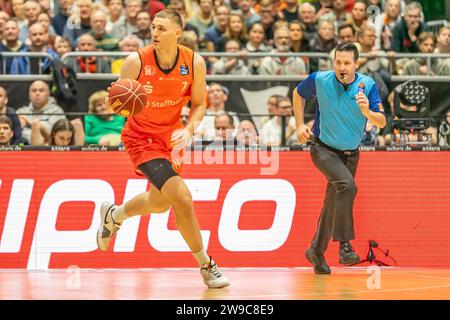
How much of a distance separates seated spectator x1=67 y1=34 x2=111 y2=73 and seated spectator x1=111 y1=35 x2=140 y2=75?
0.13m

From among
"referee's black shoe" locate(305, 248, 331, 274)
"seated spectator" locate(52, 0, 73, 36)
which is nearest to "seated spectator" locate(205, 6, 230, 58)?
"seated spectator" locate(52, 0, 73, 36)

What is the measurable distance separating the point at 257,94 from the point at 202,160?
2633 millimetres

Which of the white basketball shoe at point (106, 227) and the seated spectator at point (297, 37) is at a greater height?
the seated spectator at point (297, 37)

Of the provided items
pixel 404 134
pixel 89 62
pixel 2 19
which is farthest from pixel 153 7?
pixel 404 134


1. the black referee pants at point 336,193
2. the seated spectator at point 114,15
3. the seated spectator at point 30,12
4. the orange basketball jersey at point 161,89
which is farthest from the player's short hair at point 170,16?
the seated spectator at point 30,12

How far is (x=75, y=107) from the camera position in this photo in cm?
1536

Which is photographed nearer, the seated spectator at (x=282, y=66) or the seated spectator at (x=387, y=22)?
the seated spectator at (x=282, y=66)

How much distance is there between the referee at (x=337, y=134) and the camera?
38.8 feet

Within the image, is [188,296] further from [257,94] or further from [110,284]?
[257,94]

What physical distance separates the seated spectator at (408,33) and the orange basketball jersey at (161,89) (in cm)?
788

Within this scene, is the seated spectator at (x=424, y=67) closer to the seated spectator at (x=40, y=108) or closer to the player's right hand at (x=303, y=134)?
the player's right hand at (x=303, y=134)

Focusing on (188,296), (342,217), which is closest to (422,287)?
(342,217)

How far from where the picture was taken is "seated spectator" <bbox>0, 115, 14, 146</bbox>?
541 inches
